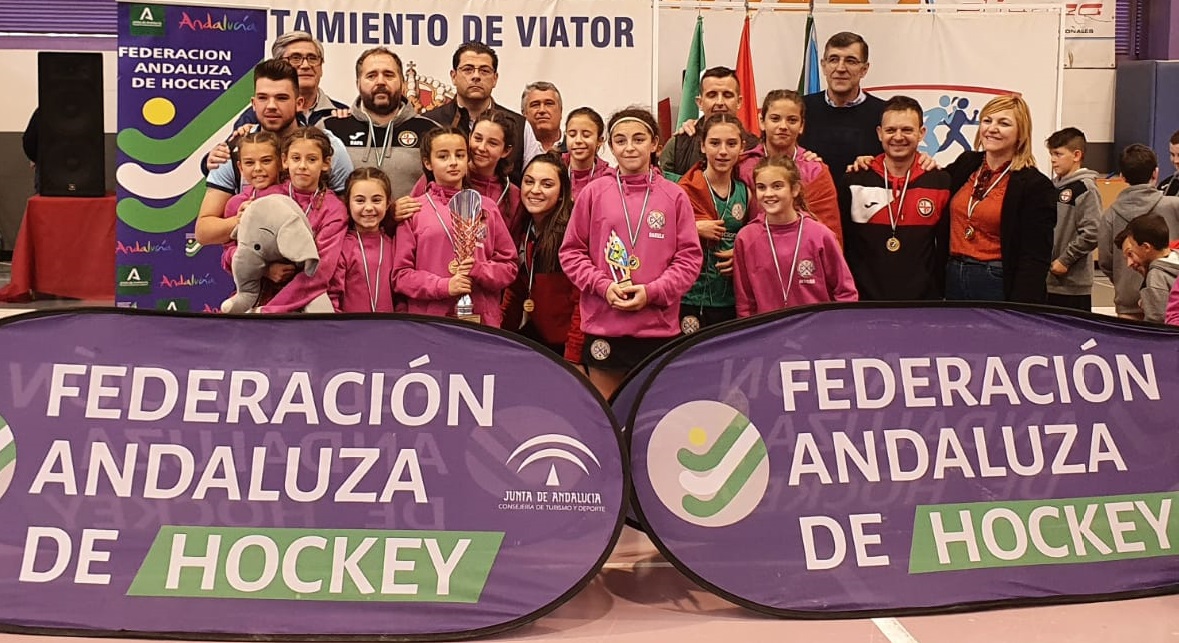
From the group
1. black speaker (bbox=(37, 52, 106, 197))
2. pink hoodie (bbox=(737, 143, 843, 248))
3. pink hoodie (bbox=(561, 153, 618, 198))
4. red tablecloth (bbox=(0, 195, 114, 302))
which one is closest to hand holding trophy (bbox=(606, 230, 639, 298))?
pink hoodie (bbox=(561, 153, 618, 198))

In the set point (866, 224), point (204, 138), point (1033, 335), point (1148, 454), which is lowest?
point (1148, 454)

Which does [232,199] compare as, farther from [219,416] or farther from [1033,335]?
[1033,335]

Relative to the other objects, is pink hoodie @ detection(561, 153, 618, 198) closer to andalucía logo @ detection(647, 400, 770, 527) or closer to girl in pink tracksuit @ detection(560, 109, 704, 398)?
girl in pink tracksuit @ detection(560, 109, 704, 398)

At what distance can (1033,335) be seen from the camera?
3338 mm

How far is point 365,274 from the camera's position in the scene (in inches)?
172

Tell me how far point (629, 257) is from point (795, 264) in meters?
0.65

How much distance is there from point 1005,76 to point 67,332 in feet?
19.6

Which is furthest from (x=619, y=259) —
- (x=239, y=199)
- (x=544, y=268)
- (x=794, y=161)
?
(x=239, y=199)

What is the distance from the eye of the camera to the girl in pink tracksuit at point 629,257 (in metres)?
4.33

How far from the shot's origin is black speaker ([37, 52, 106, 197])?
9.67 metres

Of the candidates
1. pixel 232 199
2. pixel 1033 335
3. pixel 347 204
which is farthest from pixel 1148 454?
pixel 232 199

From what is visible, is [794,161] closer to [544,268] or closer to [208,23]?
[544,268]

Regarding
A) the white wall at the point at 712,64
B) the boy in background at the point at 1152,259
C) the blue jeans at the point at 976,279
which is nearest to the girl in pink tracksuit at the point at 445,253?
the blue jeans at the point at 976,279

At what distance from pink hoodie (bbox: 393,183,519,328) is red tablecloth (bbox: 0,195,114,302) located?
19.8ft
